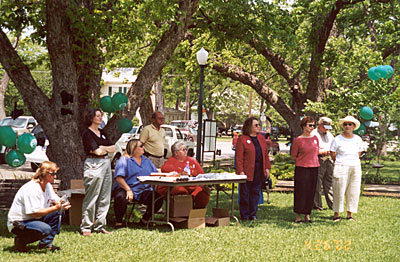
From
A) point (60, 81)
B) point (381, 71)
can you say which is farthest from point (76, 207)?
point (381, 71)

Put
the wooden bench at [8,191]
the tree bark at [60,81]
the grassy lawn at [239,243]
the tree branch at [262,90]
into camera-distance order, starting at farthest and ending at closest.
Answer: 1. the tree branch at [262,90]
2. the wooden bench at [8,191]
3. the tree bark at [60,81]
4. the grassy lawn at [239,243]

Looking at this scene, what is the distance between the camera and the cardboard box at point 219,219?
9.38 meters

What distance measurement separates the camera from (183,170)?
9203mm

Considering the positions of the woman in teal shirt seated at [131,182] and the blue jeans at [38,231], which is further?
the woman in teal shirt seated at [131,182]

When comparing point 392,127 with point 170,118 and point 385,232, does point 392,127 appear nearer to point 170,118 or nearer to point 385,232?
point 385,232

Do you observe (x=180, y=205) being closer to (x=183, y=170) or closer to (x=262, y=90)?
(x=183, y=170)

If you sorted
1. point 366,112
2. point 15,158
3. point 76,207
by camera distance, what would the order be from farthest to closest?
1. point 366,112
2. point 15,158
3. point 76,207

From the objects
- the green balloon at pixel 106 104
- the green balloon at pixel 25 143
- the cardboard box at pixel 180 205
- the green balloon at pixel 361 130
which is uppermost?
the green balloon at pixel 106 104

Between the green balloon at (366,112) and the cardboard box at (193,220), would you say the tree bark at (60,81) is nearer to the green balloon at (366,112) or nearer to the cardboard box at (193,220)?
the cardboard box at (193,220)

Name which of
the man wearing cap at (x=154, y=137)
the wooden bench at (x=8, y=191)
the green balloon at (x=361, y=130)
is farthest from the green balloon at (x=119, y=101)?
the green balloon at (x=361, y=130)

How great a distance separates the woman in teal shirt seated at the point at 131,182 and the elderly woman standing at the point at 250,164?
1.62 m

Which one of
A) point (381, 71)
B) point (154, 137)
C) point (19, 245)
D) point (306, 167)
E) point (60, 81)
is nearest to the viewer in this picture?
point (19, 245)

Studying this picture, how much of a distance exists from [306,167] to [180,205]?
2374mm

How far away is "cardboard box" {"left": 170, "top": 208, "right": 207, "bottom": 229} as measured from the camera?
8977mm
